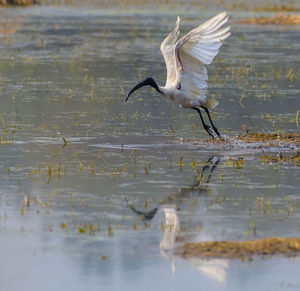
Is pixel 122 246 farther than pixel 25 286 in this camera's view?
Yes

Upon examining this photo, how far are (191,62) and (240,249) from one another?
6.27 m

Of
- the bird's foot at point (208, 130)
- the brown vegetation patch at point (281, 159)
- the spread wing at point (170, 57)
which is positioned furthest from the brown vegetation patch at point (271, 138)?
the spread wing at point (170, 57)

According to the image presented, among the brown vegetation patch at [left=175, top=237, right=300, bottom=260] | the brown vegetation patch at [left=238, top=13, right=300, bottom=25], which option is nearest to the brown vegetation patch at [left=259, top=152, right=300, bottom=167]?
the brown vegetation patch at [left=175, top=237, right=300, bottom=260]

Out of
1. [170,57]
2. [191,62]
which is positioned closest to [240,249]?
[191,62]

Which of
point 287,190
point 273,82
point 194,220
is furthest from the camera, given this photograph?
point 273,82

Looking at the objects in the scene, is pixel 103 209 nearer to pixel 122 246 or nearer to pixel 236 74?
pixel 122 246

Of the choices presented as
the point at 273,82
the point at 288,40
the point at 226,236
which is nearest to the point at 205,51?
the point at 226,236

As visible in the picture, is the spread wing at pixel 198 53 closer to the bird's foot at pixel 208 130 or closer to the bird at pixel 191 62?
the bird at pixel 191 62

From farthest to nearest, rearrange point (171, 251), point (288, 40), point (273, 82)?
point (288, 40) → point (273, 82) → point (171, 251)

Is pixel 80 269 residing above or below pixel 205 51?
below

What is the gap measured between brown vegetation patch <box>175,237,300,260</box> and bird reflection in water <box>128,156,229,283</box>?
0.11 meters

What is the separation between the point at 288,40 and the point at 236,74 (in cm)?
1001

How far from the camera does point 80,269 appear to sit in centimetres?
749

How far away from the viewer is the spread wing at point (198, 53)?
1334 cm
